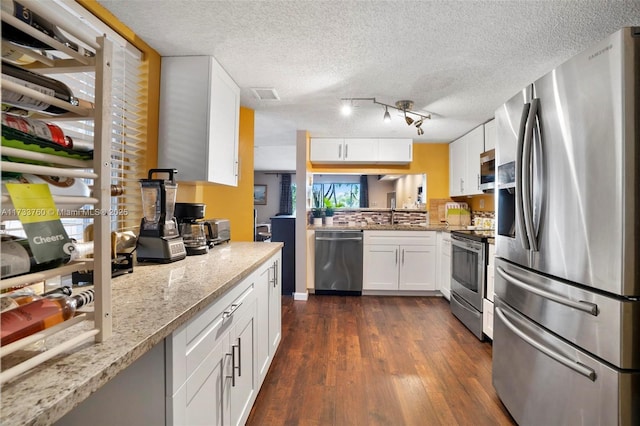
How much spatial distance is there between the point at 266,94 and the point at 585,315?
261 centimetres

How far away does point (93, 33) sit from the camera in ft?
5.48

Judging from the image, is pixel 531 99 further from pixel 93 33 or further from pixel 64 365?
pixel 93 33

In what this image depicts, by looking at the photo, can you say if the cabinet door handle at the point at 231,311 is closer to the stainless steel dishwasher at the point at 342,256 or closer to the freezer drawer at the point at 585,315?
the freezer drawer at the point at 585,315

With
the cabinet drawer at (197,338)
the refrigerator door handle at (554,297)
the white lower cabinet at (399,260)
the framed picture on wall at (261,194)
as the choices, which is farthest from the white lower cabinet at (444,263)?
the framed picture on wall at (261,194)

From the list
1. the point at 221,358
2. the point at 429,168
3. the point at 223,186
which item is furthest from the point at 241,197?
the point at 429,168

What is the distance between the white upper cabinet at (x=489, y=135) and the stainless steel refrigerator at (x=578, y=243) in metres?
1.92

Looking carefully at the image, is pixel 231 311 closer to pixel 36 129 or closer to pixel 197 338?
pixel 197 338

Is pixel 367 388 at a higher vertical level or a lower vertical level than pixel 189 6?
lower

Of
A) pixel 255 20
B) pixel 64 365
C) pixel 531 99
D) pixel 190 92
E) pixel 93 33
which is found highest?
pixel 255 20

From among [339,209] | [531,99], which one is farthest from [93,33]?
[339,209]

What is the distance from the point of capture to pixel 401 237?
4.06 meters

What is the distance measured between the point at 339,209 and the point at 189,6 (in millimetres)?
3468

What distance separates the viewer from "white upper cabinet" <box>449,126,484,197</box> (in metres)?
3.71

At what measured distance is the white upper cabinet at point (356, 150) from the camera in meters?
4.31
